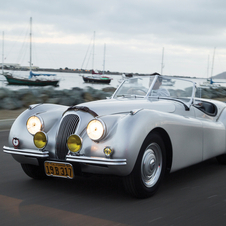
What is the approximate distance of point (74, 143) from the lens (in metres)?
3.50

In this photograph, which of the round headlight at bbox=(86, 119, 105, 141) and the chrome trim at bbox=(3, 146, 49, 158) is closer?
the round headlight at bbox=(86, 119, 105, 141)

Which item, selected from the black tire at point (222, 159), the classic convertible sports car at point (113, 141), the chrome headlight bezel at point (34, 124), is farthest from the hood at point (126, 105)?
the black tire at point (222, 159)

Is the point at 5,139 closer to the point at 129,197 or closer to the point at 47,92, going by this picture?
the point at 129,197

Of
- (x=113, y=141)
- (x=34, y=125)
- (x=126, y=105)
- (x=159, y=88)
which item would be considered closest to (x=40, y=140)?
(x=34, y=125)

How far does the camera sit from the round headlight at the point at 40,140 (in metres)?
3.72

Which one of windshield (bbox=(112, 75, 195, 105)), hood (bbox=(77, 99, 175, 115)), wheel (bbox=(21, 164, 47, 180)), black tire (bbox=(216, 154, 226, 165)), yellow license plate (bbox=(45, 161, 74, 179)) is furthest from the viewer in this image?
black tire (bbox=(216, 154, 226, 165))

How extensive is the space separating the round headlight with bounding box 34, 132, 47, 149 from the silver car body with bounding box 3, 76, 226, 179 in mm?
48

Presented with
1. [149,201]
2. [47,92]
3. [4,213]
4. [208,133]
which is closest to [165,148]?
[149,201]

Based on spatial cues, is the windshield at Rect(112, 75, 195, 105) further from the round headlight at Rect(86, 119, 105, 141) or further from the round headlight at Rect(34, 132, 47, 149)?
the round headlight at Rect(34, 132, 47, 149)

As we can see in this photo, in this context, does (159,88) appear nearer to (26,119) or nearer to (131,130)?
(131,130)

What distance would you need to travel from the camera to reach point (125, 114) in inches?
143

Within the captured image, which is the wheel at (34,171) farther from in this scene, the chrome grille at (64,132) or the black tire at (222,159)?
the black tire at (222,159)

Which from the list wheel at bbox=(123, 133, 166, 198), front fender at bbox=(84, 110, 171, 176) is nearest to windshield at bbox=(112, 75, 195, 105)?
wheel at bbox=(123, 133, 166, 198)

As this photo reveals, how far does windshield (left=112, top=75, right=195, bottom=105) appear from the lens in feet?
16.8
